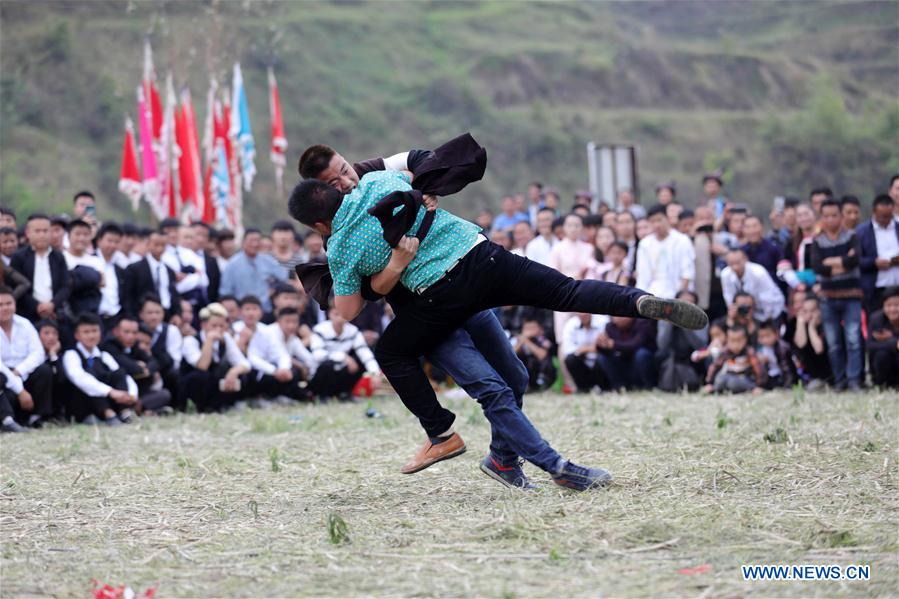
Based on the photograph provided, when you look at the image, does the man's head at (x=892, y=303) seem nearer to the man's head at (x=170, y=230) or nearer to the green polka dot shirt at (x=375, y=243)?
the green polka dot shirt at (x=375, y=243)

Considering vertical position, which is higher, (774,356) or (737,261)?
(737,261)

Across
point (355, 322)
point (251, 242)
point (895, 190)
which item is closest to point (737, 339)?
point (895, 190)

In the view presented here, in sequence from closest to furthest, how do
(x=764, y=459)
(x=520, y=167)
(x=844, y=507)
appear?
(x=844, y=507) < (x=764, y=459) < (x=520, y=167)

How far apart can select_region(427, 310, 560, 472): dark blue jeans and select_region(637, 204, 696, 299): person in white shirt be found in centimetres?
651

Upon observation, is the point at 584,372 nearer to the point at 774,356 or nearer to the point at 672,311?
the point at 774,356

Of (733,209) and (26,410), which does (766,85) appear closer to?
(733,209)

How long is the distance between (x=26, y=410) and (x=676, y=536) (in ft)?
23.4

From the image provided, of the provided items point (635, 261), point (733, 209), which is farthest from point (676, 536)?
point (733, 209)

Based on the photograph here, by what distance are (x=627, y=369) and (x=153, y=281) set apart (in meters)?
4.86

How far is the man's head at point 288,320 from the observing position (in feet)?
41.4

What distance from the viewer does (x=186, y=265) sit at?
42.0 feet

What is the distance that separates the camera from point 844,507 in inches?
203

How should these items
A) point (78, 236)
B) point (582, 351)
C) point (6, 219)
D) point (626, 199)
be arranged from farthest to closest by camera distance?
1. point (626, 199)
2. point (582, 351)
3. point (78, 236)
4. point (6, 219)

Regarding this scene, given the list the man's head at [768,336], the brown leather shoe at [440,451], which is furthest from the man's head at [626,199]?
the brown leather shoe at [440,451]
